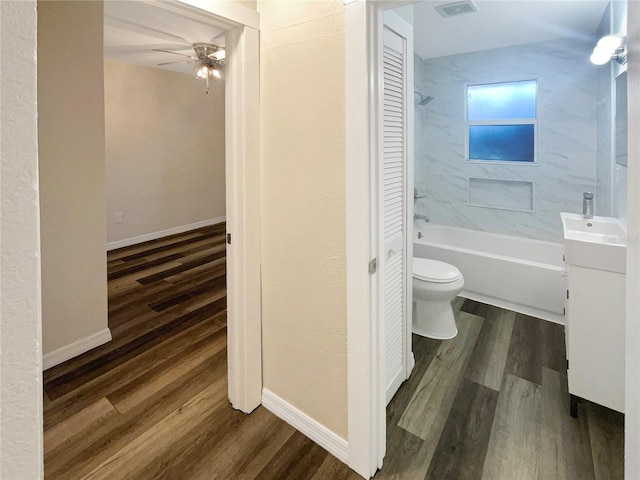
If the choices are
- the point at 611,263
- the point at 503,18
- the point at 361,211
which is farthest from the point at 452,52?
the point at 361,211

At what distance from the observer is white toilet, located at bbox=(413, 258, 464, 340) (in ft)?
8.04

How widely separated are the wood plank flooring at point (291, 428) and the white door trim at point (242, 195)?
0.23m

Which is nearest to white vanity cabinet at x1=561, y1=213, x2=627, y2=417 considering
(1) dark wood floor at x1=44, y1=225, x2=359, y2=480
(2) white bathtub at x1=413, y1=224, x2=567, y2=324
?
(2) white bathtub at x1=413, y1=224, x2=567, y2=324

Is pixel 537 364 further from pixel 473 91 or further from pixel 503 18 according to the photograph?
pixel 473 91

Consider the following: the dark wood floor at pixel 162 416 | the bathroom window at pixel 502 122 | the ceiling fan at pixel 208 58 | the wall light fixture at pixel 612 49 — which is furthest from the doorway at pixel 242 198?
the bathroom window at pixel 502 122

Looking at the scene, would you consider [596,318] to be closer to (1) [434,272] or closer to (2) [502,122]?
(1) [434,272]

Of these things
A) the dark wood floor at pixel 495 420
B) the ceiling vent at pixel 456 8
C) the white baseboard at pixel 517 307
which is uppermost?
the ceiling vent at pixel 456 8

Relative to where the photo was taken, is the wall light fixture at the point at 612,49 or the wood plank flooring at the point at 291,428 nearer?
the wood plank flooring at the point at 291,428

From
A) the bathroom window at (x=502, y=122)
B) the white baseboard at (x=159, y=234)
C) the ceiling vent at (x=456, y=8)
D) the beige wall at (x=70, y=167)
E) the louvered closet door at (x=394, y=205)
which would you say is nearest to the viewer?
the louvered closet door at (x=394, y=205)

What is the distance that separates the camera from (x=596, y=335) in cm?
166

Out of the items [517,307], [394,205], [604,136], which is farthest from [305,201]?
[604,136]

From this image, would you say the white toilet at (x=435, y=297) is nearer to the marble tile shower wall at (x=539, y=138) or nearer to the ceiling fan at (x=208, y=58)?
the marble tile shower wall at (x=539, y=138)

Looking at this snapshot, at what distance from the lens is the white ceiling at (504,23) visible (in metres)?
2.64

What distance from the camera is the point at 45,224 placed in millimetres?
2137
